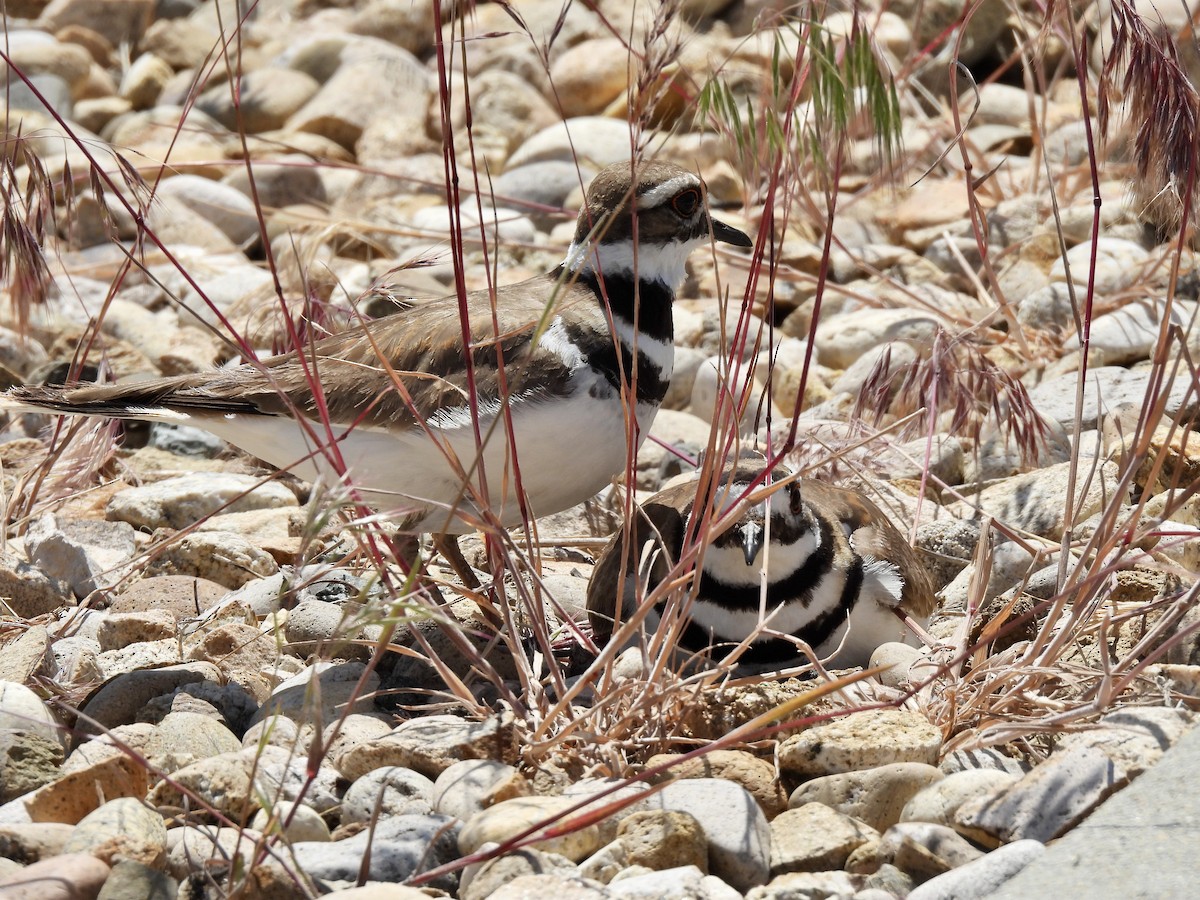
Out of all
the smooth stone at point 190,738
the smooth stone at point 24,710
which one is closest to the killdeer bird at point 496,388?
the smooth stone at point 190,738

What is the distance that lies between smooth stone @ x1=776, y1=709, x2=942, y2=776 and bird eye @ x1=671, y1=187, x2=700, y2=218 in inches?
65.3

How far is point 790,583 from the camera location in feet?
11.5

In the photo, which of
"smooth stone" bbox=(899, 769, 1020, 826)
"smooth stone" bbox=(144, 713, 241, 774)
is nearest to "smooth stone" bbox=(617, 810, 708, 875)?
"smooth stone" bbox=(899, 769, 1020, 826)

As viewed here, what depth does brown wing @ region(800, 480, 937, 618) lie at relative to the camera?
362 cm

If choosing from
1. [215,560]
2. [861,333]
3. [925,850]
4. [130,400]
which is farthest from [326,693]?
[861,333]

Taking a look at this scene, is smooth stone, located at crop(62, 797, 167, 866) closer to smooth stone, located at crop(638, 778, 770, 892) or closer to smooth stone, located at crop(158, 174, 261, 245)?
smooth stone, located at crop(638, 778, 770, 892)

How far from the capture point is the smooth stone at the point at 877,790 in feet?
8.96

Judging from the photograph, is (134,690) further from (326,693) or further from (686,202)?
(686,202)

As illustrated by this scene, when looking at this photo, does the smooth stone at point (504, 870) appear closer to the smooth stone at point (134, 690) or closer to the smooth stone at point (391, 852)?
the smooth stone at point (391, 852)

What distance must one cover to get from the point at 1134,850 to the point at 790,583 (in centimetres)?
136

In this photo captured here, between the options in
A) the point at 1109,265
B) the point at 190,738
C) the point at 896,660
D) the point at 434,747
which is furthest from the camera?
the point at 1109,265

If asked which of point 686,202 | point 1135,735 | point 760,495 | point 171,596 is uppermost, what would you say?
point 686,202

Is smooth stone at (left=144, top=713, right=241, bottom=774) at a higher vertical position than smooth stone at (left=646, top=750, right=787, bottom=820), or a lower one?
lower

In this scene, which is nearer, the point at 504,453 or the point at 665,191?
the point at 504,453
